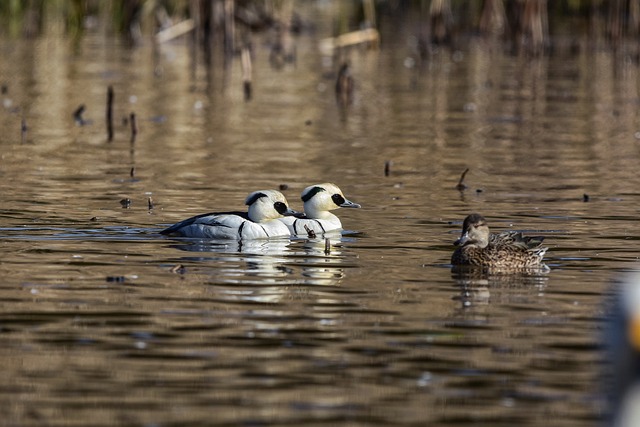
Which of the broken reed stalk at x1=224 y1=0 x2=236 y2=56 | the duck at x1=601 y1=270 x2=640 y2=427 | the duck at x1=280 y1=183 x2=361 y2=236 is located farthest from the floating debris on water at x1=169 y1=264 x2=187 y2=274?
the broken reed stalk at x1=224 y1=0 x2=236 y2=56

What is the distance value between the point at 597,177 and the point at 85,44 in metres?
23.2

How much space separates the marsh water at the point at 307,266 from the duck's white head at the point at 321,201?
0.33 metres

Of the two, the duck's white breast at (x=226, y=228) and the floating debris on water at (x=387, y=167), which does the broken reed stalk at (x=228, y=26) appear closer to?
the floating debris on water at (x=387, y=167)

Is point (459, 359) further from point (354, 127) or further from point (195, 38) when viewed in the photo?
point (195, 38)

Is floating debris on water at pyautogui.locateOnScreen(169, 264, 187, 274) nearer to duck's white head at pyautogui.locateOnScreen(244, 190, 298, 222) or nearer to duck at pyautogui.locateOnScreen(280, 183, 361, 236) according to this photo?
duck's white head at pyautogui.locateOnScreen(244, 190, 298, 222)

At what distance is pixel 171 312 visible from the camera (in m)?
9.29

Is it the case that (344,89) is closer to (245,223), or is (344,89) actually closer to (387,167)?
(387,167)

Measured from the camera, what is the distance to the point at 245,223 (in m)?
12.8

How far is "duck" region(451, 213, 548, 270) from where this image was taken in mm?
11102

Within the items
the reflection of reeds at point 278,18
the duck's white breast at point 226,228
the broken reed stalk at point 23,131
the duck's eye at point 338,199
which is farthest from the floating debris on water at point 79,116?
the duck's white breast at point 226,228

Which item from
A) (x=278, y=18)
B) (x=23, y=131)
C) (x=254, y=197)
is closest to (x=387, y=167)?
(x=254, y=197)

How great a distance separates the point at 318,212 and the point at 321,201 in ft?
0.35

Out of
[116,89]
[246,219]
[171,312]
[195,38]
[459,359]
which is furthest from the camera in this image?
[195,38]

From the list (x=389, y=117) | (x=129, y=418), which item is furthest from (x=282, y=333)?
(x=389, y=117)
